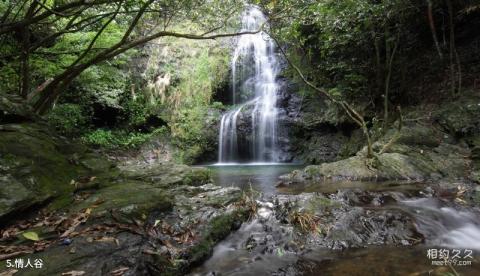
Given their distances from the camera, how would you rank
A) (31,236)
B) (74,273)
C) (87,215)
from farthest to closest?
(87,215) → (31,236) → (74,273)

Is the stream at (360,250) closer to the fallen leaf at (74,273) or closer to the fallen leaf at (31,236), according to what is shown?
the fallen leaf at (74,273)

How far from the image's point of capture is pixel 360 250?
144 inches

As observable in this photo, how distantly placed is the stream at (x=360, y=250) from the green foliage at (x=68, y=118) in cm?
832

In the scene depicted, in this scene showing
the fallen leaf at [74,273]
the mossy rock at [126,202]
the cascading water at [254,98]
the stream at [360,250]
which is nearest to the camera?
the fallen leaf at [74,273]

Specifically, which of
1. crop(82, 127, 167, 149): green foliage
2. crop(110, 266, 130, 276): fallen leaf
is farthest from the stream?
crop(82, 127, 167, 149): green foliage

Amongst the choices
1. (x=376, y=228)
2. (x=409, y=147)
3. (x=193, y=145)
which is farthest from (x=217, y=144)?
(x=376, y=228)

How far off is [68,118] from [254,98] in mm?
7900

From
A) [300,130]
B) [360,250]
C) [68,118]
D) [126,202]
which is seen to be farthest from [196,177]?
[300,130]

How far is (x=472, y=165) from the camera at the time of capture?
23.1ft

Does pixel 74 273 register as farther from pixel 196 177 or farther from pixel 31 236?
pixel 196 177

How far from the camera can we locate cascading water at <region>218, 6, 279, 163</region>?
1346 cm

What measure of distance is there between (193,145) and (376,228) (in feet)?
33.4

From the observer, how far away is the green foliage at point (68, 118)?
10.3m

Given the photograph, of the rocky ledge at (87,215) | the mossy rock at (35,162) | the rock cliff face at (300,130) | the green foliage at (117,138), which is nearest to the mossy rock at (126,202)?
the rocky ledge at (87,215)
